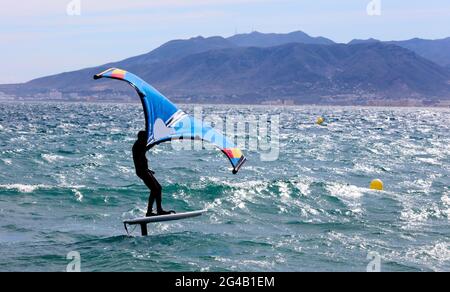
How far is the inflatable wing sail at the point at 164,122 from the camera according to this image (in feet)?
48.4

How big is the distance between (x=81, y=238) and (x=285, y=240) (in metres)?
5.80

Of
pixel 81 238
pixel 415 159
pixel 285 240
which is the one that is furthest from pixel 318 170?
pixel 81 238

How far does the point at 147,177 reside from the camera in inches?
611

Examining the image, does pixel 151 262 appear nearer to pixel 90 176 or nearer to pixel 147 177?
pixel 147 177

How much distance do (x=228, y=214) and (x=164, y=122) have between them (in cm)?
868

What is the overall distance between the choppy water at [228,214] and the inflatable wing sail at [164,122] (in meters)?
3.15

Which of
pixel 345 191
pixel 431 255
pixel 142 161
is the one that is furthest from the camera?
pixel 345 191

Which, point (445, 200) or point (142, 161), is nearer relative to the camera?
point (142, 161)

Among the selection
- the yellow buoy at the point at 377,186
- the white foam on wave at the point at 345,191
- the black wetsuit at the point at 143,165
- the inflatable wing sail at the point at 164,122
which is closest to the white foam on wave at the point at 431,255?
the inflatable wing sail at the point at 164,122

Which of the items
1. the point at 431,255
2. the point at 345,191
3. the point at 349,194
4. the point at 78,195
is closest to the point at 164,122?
the point at 431,255

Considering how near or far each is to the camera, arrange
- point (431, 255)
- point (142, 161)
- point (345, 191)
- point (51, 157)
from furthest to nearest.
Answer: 1. point (51, 157)
2. point (345, 191)
3. point (431, 255)
4. point (142, 161)

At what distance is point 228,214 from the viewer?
23.1 meters

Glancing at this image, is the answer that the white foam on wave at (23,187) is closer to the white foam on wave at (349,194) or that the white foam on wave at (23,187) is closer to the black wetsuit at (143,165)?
the white foam on wave at (349,194)

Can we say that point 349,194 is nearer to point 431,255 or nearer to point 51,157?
point 431,255
